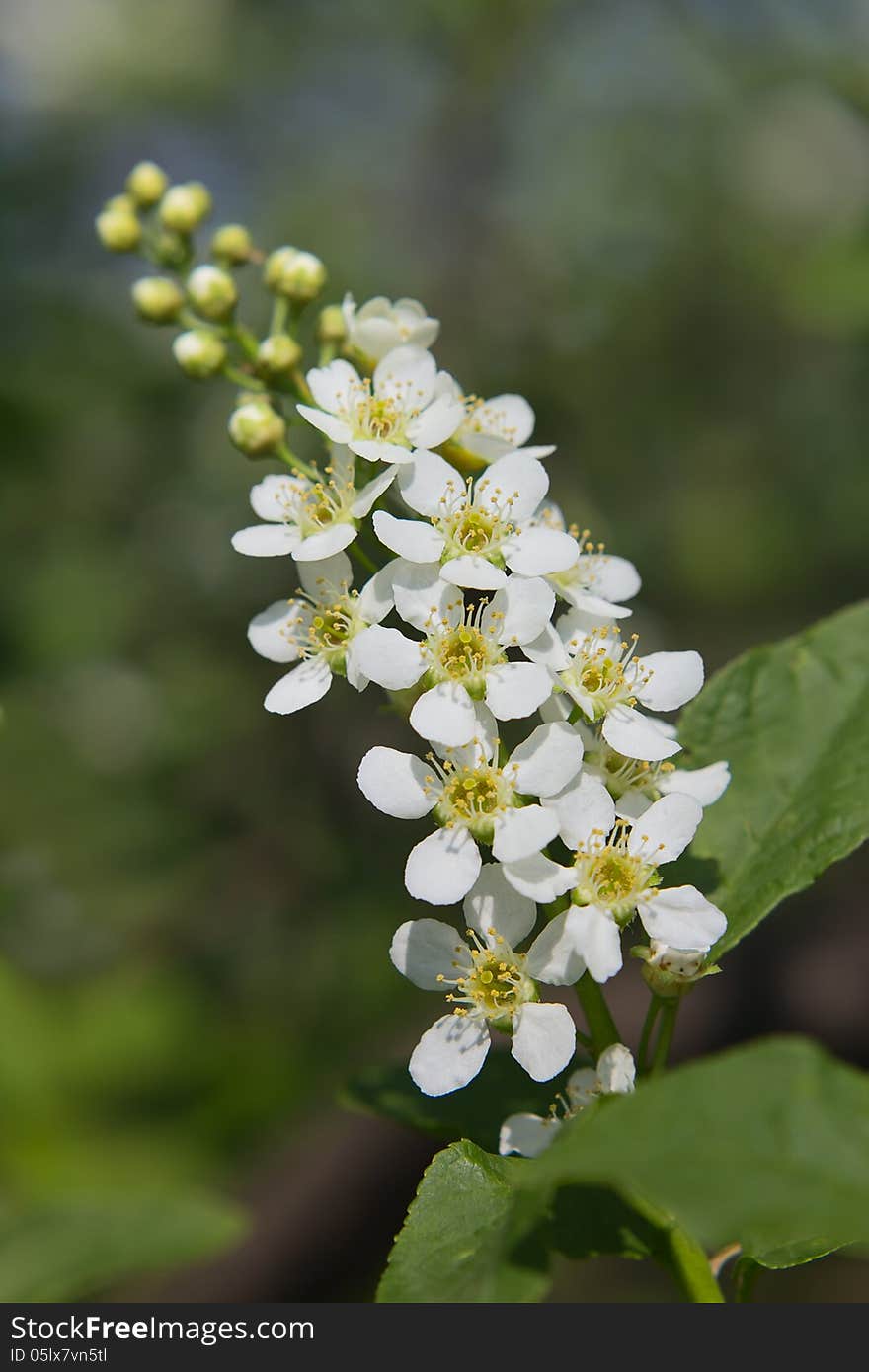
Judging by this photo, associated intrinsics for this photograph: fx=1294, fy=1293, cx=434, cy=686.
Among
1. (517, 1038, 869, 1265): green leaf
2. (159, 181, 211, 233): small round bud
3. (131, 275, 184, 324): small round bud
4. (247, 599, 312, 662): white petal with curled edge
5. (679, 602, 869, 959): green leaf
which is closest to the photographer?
(517, 1038, 869, 1265): green leaf

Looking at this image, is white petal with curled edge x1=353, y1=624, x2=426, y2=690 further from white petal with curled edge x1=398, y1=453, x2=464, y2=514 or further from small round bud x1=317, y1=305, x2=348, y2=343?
small round bud x1=317, y1=305, x2=348, y2=343

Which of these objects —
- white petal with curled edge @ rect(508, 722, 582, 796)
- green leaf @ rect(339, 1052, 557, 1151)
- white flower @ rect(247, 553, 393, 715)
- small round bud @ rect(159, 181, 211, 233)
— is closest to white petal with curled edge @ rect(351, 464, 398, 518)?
white flower @ rect(247, 553, 393, 715)

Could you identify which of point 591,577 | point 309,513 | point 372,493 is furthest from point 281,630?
point 591,577

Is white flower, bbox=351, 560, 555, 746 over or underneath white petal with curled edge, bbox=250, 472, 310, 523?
underneath

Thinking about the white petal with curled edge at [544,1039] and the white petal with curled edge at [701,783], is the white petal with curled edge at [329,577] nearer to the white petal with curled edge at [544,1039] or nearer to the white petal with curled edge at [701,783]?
the white petal with curled edge at [701,783]

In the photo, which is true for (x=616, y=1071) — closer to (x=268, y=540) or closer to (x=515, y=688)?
(x=515, y=688)

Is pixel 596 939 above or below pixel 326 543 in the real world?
below

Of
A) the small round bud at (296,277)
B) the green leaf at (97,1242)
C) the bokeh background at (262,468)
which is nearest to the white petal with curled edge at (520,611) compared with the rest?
the small round bud at (296,277)

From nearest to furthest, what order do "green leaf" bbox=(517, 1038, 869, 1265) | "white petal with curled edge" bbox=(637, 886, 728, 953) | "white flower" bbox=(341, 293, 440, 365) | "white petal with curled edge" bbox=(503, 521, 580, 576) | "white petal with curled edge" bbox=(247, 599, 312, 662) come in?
"green leaf" bbox=(517, 1038, 869, 1265), "white petal with curled edge" bbox=(637, 886, 728, 953), "white petal with curled edge" bbox=(503, 521, 580, 576), "white petal with curled edge" bbox=(247, 599, 312, 662), "white flower" bbox=(341, 293, 440, 365)
